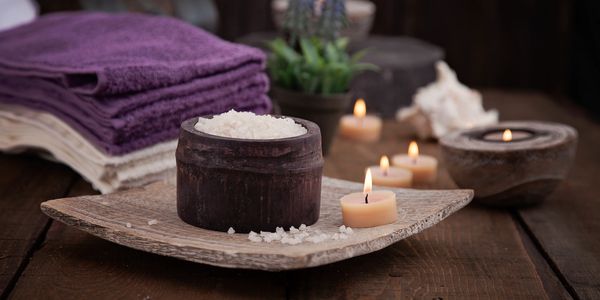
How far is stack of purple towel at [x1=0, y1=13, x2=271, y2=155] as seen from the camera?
1.36 metres

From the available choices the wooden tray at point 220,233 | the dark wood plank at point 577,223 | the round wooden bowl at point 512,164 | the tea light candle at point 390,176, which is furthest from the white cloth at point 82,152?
the dark wood plank at point 577,223

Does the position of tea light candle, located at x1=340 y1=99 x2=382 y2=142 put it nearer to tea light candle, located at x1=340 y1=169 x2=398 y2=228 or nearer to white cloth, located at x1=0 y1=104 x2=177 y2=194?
white cloth, located at x1=0 y1=104 x2=177 y2=194

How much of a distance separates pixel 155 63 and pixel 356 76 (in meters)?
0.86

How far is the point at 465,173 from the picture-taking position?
1368 mm

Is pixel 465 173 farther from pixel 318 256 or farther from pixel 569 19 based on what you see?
pixel 569 19

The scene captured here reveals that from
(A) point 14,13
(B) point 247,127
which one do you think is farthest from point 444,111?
(A) point 14,13

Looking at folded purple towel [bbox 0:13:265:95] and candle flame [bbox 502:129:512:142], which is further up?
folded purple towel [bbox 0:13:265:95]

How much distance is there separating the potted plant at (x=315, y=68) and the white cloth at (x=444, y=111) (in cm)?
24

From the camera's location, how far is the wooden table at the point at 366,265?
3.36 ft

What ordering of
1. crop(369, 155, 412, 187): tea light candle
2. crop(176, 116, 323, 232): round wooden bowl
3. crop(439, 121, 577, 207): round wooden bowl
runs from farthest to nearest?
crop(369, 155, 412, 187): tea light candle
crop(439, 121, 577, 207): round wooden bowl
crop(176, 116, 323, 232): round wooden bowl

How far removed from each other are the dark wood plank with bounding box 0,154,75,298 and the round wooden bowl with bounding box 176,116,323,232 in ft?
0.76

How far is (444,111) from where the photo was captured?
6.20 feet

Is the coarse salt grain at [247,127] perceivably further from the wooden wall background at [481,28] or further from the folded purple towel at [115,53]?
the wooden wall background at [481,28]

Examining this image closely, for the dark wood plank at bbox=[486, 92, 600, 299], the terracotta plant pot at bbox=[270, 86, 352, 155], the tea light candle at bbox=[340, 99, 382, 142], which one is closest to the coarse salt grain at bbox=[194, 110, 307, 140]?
the dark wood plank at bbox=[486, 92, 600, 299]
